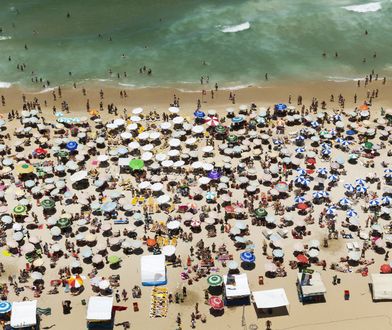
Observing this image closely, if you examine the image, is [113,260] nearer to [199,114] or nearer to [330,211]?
[330,211]

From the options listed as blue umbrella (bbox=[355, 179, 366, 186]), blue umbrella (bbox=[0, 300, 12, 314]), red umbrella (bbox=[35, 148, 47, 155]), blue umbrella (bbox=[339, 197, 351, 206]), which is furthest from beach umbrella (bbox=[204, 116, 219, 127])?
blue umbrella (bbox=[0, 300, 12, 314])

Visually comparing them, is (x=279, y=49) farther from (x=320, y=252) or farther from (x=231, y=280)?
(x=231, y=280)

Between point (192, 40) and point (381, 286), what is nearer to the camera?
point (381, 286)

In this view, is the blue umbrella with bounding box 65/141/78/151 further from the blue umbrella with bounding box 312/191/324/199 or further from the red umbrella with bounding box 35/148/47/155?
the blue umbrella with bounding box 312/191/324/199

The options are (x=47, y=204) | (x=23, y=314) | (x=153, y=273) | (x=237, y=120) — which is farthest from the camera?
(x=237, y=120)

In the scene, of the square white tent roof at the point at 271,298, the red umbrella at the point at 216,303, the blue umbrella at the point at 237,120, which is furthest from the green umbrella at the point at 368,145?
the red umbrella at the point at 216,303


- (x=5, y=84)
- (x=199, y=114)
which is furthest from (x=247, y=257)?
(x=5, y=84)

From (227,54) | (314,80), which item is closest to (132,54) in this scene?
(227,54)
